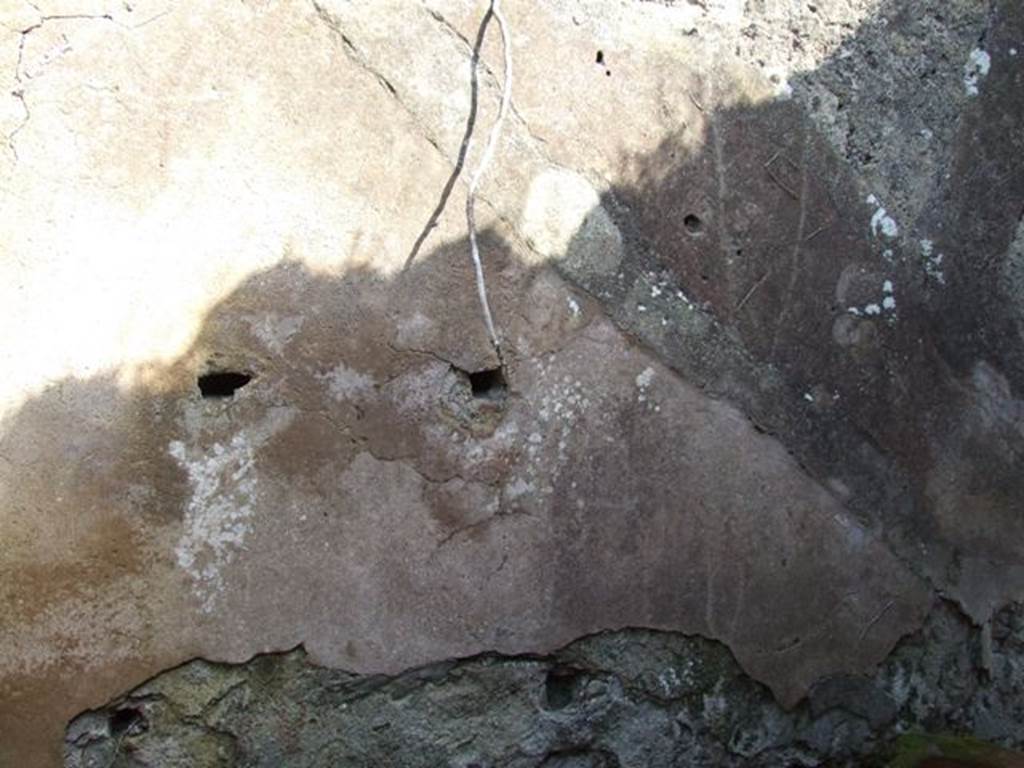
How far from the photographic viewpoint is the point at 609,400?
267cm

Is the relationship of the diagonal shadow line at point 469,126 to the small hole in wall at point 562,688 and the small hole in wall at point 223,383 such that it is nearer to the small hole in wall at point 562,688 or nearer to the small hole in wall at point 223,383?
the small hole in wall at point 223,383

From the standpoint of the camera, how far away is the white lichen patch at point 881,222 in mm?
2893

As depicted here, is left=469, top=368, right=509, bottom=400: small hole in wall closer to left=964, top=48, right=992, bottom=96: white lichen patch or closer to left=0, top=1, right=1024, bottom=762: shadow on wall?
left=0, top=1, right=1024, bottom=762: shadow on wall

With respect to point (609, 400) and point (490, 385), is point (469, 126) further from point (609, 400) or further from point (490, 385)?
point (609, 400)

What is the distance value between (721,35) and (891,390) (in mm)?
995

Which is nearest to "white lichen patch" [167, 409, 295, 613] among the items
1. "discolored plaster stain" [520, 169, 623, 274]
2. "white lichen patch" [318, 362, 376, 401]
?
"white lichen patch" [318, 362, 376, 401]

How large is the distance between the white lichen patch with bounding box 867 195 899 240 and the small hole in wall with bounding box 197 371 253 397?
1599 mm

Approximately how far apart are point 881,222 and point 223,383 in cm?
168

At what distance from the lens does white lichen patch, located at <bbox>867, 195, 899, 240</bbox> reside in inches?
114

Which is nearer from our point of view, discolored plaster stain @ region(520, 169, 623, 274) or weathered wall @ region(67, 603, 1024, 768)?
weathered wall @ region(67, 603, 1024, 768)

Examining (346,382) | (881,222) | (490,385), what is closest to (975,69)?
(881,222)

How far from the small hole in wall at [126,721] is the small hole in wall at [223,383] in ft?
2.20

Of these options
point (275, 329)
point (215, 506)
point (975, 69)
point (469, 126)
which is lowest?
point (215, 506)

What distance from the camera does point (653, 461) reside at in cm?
271
